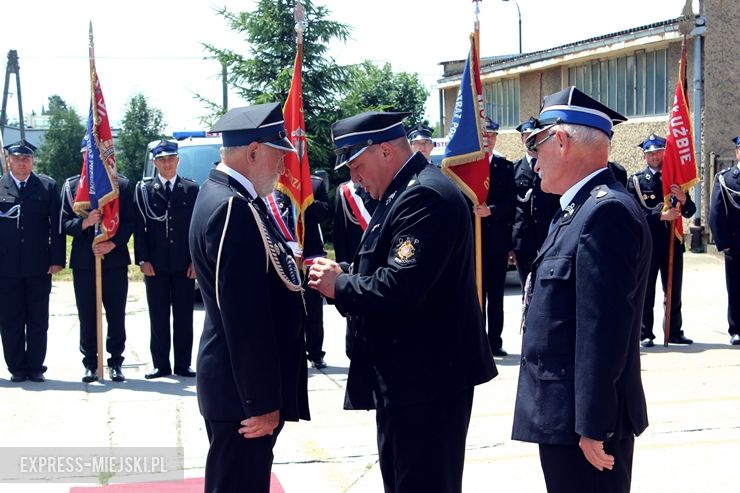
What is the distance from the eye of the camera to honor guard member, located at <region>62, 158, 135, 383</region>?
852 cm

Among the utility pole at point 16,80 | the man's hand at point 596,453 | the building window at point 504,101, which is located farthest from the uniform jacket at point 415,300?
the utility pole at point 16,80

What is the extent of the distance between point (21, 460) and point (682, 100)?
289 inches

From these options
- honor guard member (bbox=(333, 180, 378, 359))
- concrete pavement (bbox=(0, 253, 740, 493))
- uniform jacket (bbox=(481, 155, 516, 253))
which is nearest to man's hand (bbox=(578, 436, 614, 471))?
concrete pavement (bbox=(0, 253, 740, 493))

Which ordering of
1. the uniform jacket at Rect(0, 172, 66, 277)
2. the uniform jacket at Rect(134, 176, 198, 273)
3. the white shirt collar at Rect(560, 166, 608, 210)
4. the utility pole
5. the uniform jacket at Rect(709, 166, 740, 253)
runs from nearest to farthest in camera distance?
the white shirt collar at Rect(560, 166, 608, 210) < the uniform jacket at Rect(0, 172, 66, 277) < the uniform jacket at Rect(134, 176, 198, 273) < the uniform jacket at Rect(709, 166, 740, 253) < the utility pole

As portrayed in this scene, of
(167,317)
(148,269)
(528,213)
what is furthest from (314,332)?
(528,213)

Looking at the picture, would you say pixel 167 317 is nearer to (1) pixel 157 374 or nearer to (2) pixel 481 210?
(1) pixel 157 374

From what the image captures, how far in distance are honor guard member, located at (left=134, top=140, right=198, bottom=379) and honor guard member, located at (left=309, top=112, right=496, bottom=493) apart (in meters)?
5.05

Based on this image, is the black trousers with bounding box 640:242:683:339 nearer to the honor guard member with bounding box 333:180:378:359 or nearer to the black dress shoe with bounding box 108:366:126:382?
the honor guard member with bounding box 333:180:378:359

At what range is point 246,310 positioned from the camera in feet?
11.6

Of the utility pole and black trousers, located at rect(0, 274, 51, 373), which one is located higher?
the utility pole

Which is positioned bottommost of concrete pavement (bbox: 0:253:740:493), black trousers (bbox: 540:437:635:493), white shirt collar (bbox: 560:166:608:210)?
concrete pavement (bbox: 0:253:740:493)

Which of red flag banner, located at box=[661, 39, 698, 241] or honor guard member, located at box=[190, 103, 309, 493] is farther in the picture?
red flag banner, located at box=[661, 39, 698, 241]

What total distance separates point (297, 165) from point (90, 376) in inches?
105

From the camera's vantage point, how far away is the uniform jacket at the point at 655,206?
971cm
